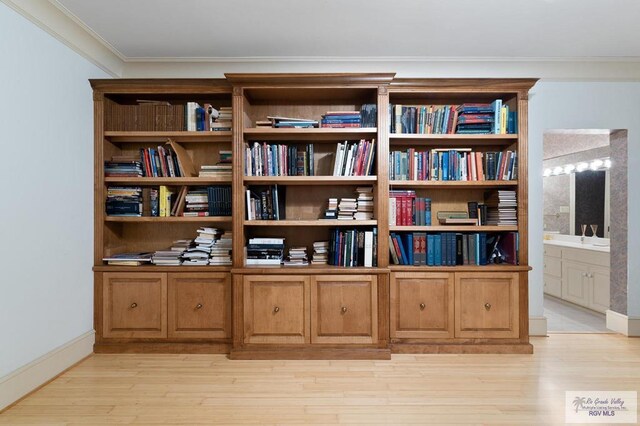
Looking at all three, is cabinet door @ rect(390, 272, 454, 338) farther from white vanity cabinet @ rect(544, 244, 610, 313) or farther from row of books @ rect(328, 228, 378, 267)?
white vanity cabinet @ rect(544, 244, 610, 313)

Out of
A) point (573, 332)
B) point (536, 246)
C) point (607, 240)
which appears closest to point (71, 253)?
point (536, 246)

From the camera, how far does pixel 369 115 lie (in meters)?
3.31

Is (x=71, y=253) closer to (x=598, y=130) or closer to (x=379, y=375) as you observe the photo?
(x=379, y=375)

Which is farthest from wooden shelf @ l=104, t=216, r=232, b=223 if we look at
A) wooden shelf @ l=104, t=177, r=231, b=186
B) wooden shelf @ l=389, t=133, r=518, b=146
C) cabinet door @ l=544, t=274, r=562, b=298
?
cabinet door @ l=544, t=274, r=562, b=298

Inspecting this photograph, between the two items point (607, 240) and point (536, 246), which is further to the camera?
point (607, 240)

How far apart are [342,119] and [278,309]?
1.67 meters

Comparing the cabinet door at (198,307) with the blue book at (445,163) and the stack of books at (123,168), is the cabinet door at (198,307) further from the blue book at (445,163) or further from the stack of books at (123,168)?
the blue book at (445,163)

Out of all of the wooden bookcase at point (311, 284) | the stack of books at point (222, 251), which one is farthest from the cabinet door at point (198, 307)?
the stack of books at point (222, 251)

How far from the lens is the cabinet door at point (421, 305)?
330 centimetres

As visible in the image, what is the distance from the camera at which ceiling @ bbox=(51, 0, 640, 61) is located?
8.87ft

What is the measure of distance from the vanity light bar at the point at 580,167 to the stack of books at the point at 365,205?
133 inches

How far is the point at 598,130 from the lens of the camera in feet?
12.4

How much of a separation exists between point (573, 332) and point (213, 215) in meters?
3.64

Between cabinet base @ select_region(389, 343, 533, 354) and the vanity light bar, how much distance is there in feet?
9.53
